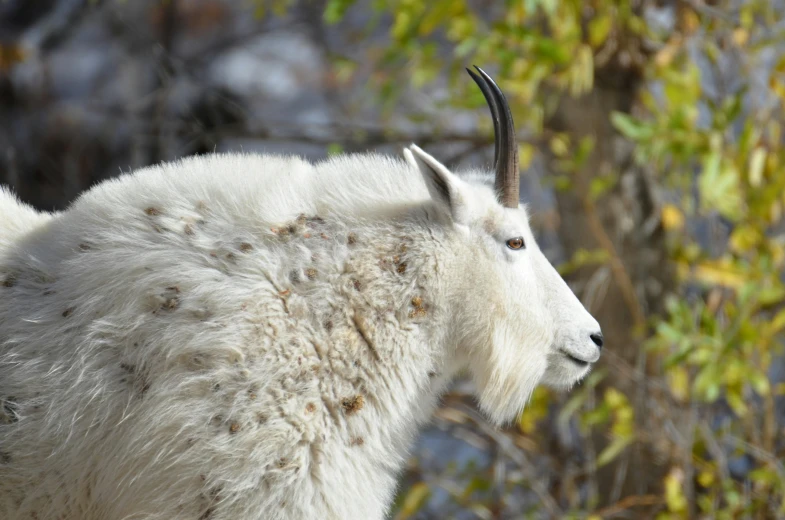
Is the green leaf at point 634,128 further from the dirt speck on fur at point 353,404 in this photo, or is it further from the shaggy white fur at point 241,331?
the dirt speck on fur at point 353,404

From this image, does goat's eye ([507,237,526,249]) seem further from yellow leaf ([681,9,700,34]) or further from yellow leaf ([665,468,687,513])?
yellow leaf ([681,9,700,34])

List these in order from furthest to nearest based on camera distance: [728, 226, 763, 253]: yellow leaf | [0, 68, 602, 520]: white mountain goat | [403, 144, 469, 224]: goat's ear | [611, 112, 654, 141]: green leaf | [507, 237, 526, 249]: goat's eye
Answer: [728, 226, 763, 253]: yellow leaf
[611, 112, 654, 141]: green leaf
[507, 237, 526, 249]: goat's eye
[403, 144, 469, 224]: goat's ear
[0, 68, 602, 520]: white mountain goat

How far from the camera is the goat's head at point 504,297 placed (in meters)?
2.60

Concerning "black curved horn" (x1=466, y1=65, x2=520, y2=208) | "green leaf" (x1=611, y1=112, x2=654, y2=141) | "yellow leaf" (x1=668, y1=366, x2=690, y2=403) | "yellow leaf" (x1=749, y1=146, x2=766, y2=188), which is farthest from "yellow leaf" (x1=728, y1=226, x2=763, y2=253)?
"black curved horn" (x1=466, y1=65, x2=520, y2=208)

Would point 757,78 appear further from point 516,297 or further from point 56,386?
point 56,386

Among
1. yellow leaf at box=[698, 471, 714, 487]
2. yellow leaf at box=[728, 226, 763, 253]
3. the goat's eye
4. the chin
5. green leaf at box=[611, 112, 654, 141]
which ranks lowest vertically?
yellow leaf at box=[698, 471, 714, 487]

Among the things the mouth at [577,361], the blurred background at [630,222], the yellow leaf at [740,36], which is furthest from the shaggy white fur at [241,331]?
the yellow leaf at [740,36]

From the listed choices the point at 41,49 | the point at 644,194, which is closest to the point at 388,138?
the point at 644,194

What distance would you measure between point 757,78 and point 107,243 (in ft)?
13.7

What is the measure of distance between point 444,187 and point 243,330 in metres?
0.73

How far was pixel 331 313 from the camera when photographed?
239 cm

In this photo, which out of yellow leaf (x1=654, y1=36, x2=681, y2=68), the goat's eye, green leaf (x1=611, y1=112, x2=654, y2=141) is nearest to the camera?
the goat's eye

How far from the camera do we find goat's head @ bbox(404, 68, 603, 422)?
2.60 metres

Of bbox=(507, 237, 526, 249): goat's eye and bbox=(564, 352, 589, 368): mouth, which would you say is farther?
bbox=(564, 352, 589, 368): mouth
